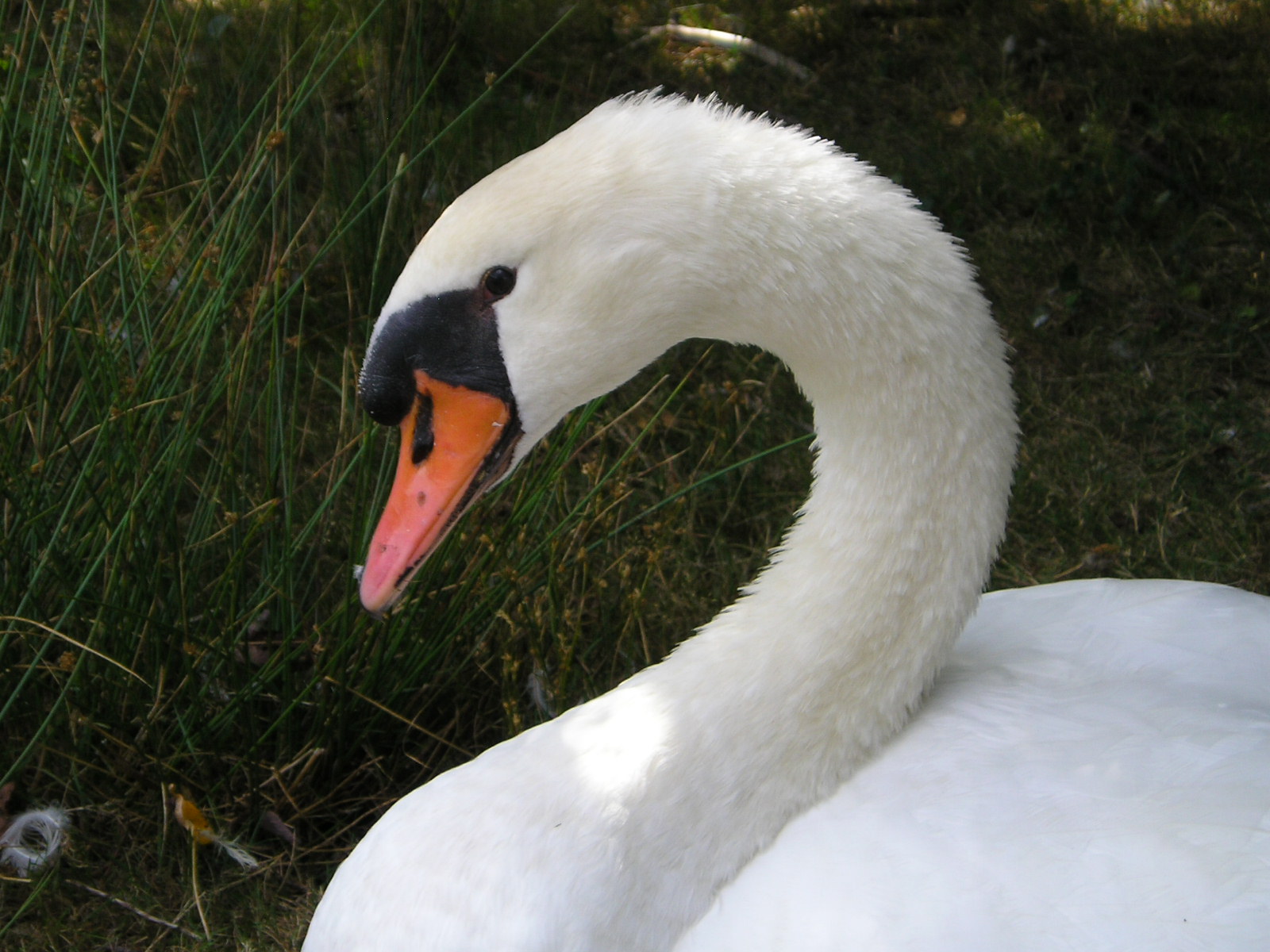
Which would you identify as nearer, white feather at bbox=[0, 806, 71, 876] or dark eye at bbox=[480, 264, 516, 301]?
dark eye at bbox=[480, 264, 516, 301]

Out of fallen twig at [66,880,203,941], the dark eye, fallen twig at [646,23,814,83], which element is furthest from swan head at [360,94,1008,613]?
fallen twig at [646,23,814,83]

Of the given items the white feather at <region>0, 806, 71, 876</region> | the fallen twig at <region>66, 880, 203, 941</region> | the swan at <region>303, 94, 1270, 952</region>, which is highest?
the swan at <region>303, 94, 1270, 952</region>

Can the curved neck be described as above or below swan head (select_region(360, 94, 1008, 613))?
below

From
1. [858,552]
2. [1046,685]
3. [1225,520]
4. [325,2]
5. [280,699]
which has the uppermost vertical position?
[325,2]

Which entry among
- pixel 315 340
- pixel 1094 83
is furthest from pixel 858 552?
pixel 1094 83

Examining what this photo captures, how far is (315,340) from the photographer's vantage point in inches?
160

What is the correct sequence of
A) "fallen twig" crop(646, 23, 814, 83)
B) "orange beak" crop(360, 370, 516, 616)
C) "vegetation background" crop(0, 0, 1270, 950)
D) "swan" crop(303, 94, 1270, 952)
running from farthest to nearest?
1. "fallen twig" crop(646, 23, 814, 83)
2. "vegetation background" crop(0, 0, 1270, 950)
3. "orange beak" crop(360, 370, 516, 616)
4. "swan" crop(303, 94, 1270, 952)

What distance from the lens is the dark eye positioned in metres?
1.76

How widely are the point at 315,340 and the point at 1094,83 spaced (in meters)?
3.08

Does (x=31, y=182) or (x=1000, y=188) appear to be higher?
(x=31, y=182)

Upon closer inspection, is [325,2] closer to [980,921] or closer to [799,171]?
[799,171]

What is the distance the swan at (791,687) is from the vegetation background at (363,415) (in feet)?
2.32

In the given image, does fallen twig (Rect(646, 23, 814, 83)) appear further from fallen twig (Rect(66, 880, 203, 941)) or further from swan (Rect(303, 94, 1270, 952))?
fallen twig (Rect(66, 880, 203, 941))

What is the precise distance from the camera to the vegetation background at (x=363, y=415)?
258 cm
